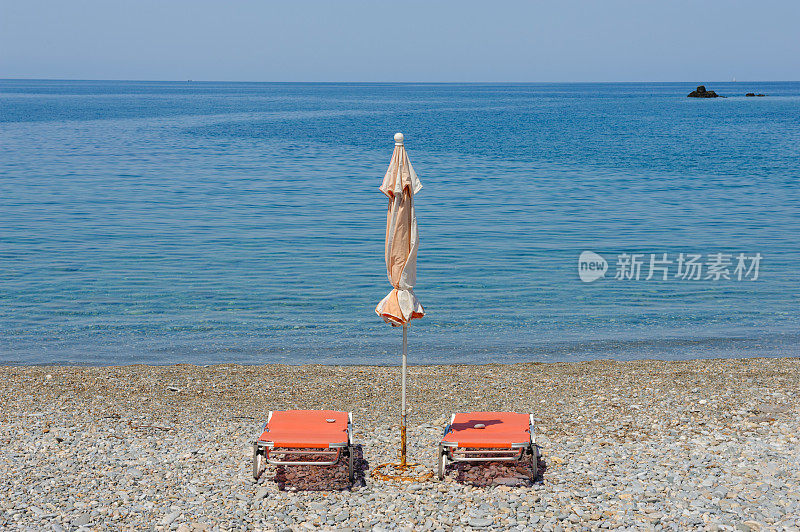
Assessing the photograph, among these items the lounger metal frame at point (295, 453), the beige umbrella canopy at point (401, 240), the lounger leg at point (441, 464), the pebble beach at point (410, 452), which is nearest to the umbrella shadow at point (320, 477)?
the pebble beach at point (410, 452)

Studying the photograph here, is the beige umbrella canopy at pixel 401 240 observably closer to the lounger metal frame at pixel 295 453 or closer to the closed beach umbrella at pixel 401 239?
the closed beach umbrella at pixel 401 239

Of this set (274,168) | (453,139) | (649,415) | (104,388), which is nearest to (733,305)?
(649,415)

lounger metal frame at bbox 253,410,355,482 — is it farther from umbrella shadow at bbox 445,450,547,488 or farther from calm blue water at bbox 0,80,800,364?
calm blue water at bbox 0,80,800,364

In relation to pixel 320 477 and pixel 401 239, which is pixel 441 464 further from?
pixel 401 239

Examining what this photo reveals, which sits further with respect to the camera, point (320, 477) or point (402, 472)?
point (402, 472)

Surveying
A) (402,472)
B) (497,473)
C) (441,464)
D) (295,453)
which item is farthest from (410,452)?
(295,453)

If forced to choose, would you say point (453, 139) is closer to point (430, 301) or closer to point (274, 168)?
point (274, 168)

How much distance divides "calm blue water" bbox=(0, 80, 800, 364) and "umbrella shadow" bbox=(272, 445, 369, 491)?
5.93m

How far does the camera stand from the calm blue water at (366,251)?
1590 cm

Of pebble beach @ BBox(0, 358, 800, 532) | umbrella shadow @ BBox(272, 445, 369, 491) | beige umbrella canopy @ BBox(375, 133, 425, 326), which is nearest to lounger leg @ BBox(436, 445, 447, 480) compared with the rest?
pebble beach @ BBox(0, 358, 800, 532)

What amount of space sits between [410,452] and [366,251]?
52.2 ft

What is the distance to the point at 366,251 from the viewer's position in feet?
82.0

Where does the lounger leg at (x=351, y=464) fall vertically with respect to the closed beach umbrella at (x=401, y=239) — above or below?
below

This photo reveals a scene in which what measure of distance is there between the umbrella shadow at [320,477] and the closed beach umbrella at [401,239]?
5.75 ft
